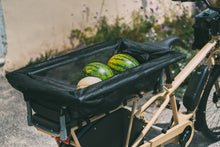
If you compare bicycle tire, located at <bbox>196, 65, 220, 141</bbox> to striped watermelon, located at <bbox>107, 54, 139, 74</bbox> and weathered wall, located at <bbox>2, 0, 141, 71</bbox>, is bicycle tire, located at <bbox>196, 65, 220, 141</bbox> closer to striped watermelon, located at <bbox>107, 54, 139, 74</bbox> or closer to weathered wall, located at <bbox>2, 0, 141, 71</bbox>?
striped watermelon, located at <bbox>107, 54, 139, 74</bbox>

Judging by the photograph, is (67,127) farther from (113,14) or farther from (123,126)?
(113,14)

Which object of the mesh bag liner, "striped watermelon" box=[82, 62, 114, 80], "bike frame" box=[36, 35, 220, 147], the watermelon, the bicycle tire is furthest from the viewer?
the bicycle tire

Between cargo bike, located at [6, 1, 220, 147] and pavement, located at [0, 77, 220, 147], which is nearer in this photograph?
cargo bike, located at [6, 1, 220, 147]

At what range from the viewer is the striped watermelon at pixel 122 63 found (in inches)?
76.8

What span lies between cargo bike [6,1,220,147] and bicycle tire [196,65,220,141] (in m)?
0.01

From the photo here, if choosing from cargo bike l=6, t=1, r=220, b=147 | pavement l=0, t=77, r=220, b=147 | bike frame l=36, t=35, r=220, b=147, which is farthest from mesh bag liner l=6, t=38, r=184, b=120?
pavement l=0, t=77, r=220, b=147

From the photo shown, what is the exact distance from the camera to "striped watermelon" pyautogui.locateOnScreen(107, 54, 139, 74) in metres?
1.95

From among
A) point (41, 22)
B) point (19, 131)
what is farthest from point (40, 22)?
point (19, 131)

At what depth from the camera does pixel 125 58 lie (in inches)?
78.3

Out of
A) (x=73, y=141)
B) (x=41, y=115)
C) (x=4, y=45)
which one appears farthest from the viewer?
(x=4, y=45)

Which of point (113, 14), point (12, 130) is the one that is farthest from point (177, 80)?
point (113, 14)

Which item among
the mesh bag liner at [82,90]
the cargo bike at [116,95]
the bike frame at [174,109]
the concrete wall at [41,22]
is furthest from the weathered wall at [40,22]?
the bike frame at [174,109]

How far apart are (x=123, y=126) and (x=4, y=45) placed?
9.73 ft

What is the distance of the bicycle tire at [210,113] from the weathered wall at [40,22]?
2.89 metres
